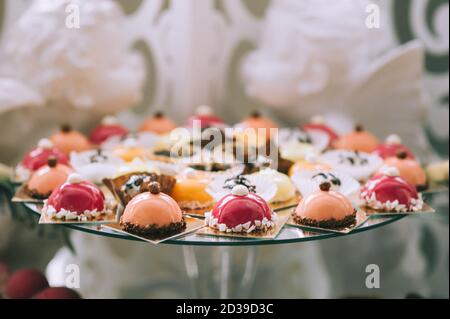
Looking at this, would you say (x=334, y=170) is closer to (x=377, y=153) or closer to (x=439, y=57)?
(x=377, y=153)

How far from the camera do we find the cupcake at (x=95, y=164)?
5.22 feet

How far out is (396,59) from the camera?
1.98m

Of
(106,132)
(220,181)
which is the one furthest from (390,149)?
(106,132)

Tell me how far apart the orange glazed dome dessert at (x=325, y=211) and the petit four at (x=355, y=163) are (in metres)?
0.27

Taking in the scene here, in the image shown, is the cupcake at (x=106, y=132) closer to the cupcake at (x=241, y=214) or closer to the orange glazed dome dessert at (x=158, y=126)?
the orange glazed dome dessert at (x=158, y=126)

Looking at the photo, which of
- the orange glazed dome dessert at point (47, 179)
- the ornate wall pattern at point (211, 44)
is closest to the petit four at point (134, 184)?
the orange glazed dome dessert at point (47, 179)

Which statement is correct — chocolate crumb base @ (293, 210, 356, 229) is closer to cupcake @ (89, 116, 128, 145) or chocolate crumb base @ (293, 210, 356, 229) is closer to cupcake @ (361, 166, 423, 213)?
cupcake @ (361, 166, 423, 213)

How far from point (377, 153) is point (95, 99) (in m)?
0.85

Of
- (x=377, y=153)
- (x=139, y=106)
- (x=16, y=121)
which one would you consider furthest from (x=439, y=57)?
(x=16, y=121)

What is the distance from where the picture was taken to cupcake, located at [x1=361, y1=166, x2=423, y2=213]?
145cm

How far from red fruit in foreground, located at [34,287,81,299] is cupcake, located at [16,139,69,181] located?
11.3 inches

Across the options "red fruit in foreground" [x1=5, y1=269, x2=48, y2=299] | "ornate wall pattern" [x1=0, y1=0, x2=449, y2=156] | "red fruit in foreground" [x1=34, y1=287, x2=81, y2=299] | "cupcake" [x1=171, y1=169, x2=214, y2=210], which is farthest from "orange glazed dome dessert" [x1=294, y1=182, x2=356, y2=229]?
"ornate wall pattern" [x1=0, y1=0, x2=449, y2=156]

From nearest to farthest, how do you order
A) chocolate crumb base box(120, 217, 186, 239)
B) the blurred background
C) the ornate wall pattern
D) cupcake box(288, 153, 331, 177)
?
chocolate crumb base box(120, 217, 186, 239), cupcake box(288, 153, 331, 177), the blurred background, the ornate wall pattern
